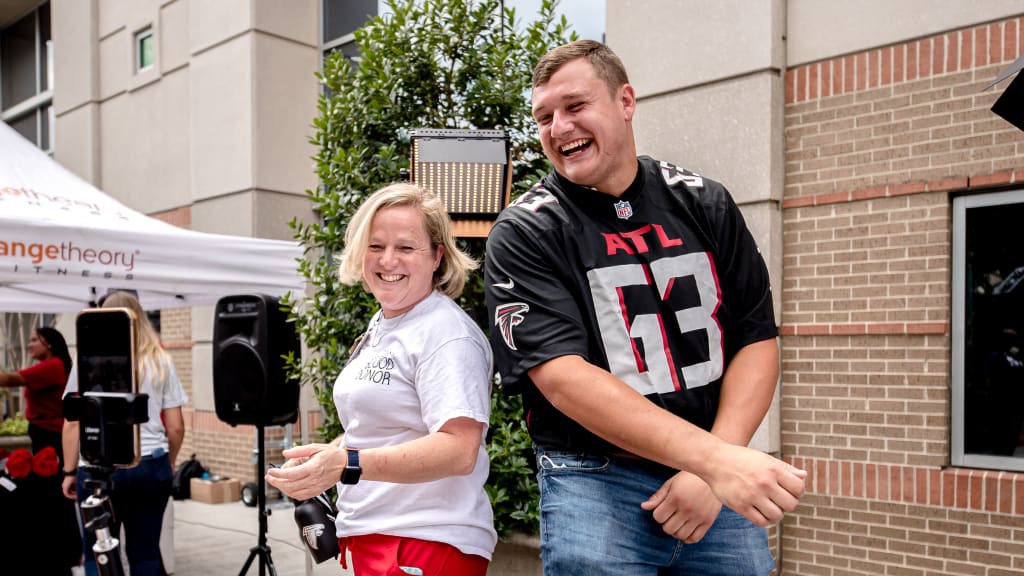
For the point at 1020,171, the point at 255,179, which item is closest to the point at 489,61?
the point at 1020,171

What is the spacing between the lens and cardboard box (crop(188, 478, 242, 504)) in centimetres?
987

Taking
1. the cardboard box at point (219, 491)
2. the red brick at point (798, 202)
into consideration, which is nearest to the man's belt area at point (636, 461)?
the red brick at point (798, 202)

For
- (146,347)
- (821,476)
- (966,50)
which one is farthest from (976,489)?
(146,347)

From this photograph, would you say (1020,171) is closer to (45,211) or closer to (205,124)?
(45,211)

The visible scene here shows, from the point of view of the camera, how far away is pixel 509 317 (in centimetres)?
179

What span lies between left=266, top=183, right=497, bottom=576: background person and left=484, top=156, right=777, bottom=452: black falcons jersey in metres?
0.25

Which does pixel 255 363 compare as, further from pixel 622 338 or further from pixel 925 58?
pixel 925 58

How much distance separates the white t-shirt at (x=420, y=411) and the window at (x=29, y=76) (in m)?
14.1

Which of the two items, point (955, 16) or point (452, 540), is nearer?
point (452, 540)

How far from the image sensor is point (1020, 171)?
4.23 metres

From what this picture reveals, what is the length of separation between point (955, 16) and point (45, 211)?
5297 millimetres

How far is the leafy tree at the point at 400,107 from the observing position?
14.8 ft

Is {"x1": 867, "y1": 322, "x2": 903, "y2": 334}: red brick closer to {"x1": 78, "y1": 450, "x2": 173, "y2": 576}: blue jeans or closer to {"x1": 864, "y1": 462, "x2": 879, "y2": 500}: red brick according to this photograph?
{"x1": 864, "y1": 462, "x2": 879, "y2": 500}: red brick

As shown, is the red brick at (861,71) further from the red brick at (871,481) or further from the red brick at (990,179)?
the red brick at (871,481)
